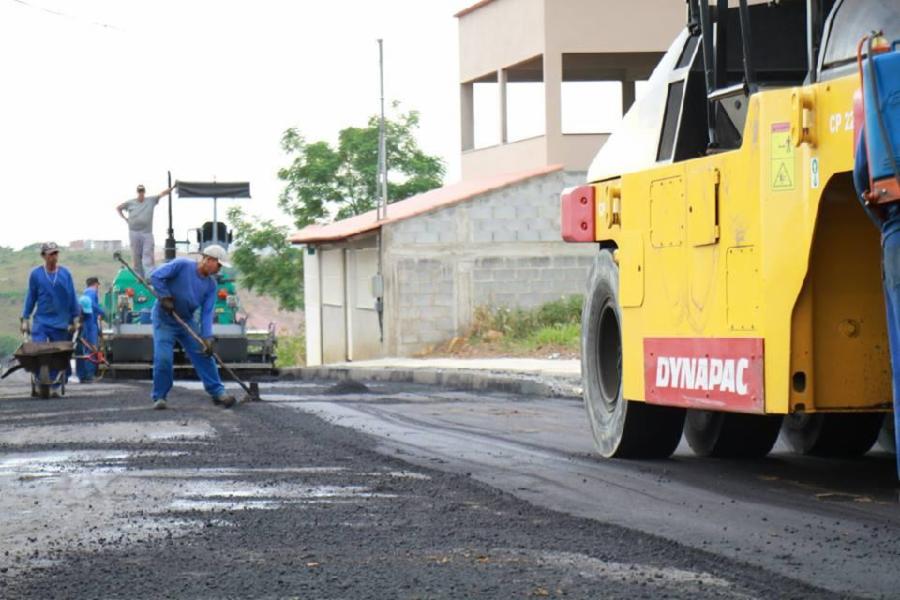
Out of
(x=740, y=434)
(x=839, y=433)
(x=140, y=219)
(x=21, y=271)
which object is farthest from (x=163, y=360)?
(x=21, y=271)

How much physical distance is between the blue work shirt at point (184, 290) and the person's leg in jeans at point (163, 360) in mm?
89

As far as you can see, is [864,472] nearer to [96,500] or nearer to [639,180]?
[639,180]

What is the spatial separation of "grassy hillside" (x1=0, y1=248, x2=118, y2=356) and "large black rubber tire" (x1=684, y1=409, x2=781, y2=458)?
6755cm

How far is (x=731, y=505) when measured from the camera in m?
8.83

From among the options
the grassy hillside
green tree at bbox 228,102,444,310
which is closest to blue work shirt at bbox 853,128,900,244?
green tree at bbox 228,102,444,310

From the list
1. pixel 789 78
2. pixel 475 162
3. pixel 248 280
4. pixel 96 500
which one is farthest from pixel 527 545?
pixel 248 280

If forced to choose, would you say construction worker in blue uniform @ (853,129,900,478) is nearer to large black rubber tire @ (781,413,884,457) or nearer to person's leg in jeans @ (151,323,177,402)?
large black rubber tire @ (781,413,884,457)

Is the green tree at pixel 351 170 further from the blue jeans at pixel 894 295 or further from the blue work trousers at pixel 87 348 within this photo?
the blue jeans at pixel 894 295

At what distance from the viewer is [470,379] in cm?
2419

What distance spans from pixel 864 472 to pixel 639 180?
2.12 m

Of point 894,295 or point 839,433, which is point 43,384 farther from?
point 894,295

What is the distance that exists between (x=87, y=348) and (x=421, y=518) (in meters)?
23.1

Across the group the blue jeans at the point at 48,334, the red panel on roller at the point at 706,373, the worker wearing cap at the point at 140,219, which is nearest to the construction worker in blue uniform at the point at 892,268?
the red panel on roller at the point at 706,373

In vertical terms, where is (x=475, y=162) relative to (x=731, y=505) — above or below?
above
